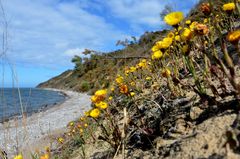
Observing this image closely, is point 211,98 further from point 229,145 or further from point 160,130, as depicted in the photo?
point 229,145

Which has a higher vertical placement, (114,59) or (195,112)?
(114,59)

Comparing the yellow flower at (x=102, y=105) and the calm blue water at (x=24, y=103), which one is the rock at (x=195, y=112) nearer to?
the yellow flower at (x=102, y=105)

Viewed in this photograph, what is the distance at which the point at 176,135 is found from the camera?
251 cm

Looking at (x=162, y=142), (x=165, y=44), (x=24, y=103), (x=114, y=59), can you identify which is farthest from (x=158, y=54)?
(x=24, y=103)

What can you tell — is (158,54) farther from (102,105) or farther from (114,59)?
(114,59)

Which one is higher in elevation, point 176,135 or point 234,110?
point 234,110

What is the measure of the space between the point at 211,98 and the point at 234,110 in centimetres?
28

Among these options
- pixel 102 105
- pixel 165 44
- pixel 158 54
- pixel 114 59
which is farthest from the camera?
pixel 114 59

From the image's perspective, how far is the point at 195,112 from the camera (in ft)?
8.44

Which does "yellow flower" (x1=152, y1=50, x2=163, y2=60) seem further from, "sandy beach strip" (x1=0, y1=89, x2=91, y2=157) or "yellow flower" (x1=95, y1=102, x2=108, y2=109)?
"sandy beach strip" (x1=0, y1=89, x2=91, y2=157)

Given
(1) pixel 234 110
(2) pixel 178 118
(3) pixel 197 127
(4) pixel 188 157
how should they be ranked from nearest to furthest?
(4) pixel 188 157, (1) pixel 234 110, (3) pixel 197 127, (2) pixel 178 118

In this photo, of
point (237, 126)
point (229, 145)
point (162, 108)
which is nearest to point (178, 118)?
point (162, 108)

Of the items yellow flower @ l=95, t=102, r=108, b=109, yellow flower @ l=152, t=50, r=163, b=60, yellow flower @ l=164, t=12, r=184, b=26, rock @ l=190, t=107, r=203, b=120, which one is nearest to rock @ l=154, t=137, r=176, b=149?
rock @ l=190, t=107, r=203, b=120

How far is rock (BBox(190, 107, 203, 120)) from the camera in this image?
253 cm
